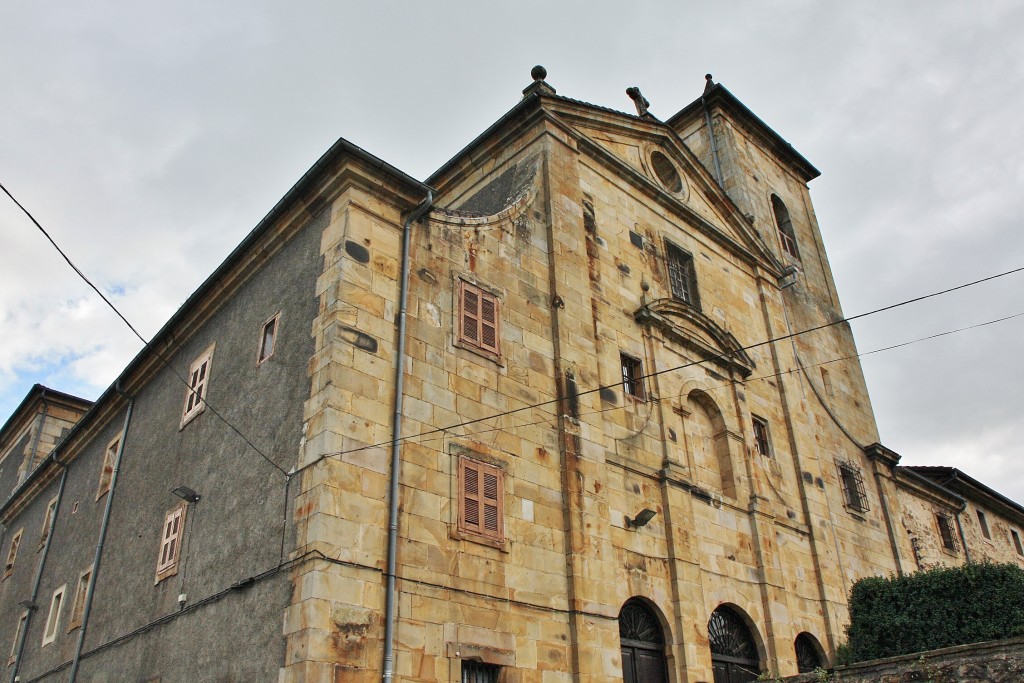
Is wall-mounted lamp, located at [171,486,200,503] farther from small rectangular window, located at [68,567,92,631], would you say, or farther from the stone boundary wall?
the stone boundary wall

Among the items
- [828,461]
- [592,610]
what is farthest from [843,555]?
[592,610]

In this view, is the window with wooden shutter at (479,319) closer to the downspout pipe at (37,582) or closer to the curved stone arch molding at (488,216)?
the curved stone arch molding at (488,216)

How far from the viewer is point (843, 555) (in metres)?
17.4

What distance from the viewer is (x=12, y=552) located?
2142cm

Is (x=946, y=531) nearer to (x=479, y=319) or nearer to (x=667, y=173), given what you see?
(x=667, y=173)

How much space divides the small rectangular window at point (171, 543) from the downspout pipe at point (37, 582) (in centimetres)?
699

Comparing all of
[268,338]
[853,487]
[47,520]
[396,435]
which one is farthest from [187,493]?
[853,487]

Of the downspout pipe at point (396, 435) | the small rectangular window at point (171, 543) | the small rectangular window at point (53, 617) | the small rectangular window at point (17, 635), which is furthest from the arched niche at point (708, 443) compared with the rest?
the small rectangular window at point (17, 635)

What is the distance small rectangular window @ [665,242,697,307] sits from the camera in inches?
684

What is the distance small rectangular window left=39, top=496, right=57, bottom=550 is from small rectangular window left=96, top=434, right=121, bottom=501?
3.18 metres

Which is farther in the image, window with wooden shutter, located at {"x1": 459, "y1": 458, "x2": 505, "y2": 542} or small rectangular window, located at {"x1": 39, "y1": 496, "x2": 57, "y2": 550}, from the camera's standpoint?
small rectangular window, located at {"x1": 39, "y1": 496, "x2": 57, "y2": 550}

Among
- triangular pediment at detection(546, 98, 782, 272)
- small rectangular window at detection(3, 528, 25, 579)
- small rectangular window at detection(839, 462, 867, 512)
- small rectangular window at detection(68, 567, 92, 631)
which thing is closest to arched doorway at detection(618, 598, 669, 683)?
small rectangular window at detection(839, 462, 867, 512)

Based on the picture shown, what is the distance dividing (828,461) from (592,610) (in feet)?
32.1

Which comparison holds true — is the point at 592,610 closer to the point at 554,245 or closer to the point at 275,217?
the point at 554,245
